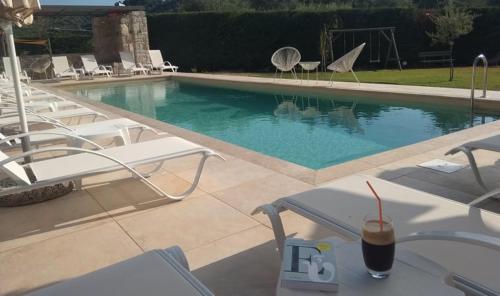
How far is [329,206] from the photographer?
2.05m

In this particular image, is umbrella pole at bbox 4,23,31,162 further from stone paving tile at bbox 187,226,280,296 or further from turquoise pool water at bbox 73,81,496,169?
turquoise pool water at bbox 73,81,496,169

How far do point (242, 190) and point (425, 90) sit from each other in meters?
6.47

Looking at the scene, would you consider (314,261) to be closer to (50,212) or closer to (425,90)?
(50,212)

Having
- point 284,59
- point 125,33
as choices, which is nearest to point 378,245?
point 284,59

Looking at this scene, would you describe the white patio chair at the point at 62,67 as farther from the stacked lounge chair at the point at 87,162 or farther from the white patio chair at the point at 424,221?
the white patio chair at the point at 424,221

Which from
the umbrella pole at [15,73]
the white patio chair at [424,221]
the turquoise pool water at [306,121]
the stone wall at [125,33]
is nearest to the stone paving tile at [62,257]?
the white patio chair at [424,221]

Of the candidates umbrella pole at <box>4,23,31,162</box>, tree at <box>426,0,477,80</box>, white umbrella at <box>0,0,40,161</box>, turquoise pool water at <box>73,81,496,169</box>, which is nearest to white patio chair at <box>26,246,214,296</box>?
white umbrella at <box>0,0,40,161</box>

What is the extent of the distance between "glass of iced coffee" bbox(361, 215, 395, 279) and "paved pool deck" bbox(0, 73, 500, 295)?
96 centimetres

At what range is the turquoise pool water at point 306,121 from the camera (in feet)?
20.2

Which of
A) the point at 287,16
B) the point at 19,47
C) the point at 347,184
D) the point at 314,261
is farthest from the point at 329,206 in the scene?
the point at 19,47

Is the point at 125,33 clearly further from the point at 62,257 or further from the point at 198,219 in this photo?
the point at 62,257

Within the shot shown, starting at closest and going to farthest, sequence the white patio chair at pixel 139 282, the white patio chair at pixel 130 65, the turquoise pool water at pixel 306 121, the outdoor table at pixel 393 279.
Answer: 1. the outdoor table at pixel 393 279
2. the white patio chair at pixel 139 282
3. the turquoise pool water at pixel 306 121
4. the white patio chair at pixel 130 65

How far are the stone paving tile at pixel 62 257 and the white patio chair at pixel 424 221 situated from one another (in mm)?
1026

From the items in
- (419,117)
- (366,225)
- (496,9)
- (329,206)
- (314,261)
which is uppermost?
(496,9)
